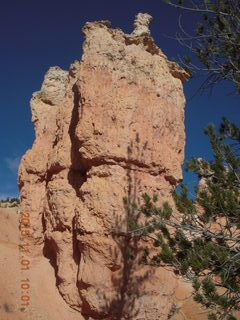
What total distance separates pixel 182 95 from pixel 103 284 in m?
7.20

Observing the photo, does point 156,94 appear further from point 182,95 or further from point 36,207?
point 36,207

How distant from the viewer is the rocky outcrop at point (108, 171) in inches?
468

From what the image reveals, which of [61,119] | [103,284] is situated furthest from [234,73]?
[61,119]

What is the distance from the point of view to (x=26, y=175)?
15.2 meters
